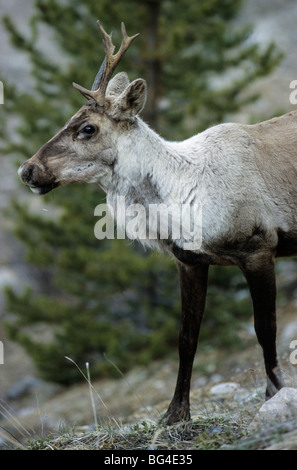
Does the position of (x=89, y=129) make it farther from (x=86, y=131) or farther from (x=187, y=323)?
(x=187, y=323)

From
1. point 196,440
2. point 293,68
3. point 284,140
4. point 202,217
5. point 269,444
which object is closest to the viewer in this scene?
point 269,444

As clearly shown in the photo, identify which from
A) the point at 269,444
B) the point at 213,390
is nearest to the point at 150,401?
the point at 213,390

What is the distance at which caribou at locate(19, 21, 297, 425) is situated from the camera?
184 inches

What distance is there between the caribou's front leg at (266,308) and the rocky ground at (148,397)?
0.67 feet

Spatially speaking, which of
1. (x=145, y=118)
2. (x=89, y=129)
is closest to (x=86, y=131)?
(x=89, y=129)

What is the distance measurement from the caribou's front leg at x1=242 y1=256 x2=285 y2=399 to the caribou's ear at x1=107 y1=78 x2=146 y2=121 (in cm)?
145

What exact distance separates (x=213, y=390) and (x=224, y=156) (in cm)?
269

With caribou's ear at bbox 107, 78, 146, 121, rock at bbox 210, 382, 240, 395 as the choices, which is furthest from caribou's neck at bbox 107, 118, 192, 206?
rock at bbox 210, 382, 240, 395

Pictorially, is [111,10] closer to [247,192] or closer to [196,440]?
[247,192]

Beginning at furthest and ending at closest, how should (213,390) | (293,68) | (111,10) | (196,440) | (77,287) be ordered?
(293,68)
(77,287)
(111,10)
(213,390)
(196,440)

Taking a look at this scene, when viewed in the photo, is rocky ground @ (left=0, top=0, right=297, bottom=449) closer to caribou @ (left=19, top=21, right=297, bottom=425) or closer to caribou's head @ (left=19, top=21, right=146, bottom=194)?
caribou @ (left=19, top=21, right=297, bottom=425)

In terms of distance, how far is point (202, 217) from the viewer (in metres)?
4.69

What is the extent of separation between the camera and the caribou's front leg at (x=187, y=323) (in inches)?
195

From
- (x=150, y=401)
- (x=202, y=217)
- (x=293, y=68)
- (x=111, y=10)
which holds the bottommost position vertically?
(x=150, y=401)
